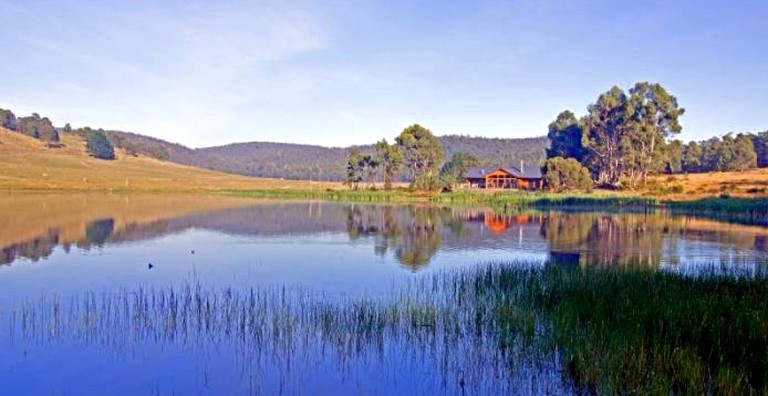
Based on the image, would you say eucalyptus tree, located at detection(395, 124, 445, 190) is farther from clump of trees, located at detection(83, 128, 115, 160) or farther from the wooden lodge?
clump of trees, located at detection(83, 128, 115, 160)

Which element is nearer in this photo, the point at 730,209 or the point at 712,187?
the point at 730,209

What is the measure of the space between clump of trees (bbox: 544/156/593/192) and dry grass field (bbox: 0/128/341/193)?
1823 inches

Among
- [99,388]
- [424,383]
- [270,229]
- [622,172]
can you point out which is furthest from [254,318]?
[622,172]

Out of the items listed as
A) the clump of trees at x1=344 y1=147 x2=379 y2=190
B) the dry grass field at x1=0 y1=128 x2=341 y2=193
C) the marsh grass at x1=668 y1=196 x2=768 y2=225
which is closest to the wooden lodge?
the clump of trees at x1=344 y1=147 x2=379 y2=190

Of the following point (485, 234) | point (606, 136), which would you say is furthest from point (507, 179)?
point (485, 234)

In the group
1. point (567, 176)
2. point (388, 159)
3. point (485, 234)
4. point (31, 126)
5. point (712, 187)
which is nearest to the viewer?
point (485, 234)

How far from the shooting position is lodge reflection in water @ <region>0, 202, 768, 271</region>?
86.8 ft

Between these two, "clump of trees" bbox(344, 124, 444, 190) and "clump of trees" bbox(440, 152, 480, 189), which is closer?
"clump of trees" bbox(344, 124, 444, 190)

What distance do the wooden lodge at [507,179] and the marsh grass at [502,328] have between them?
8530 cm

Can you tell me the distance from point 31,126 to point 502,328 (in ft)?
598

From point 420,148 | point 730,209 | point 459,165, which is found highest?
point 420,148

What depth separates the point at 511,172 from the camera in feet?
333

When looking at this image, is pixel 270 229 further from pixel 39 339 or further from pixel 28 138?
pixel 28 138

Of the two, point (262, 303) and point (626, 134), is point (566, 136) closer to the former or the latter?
point (626, 134)
